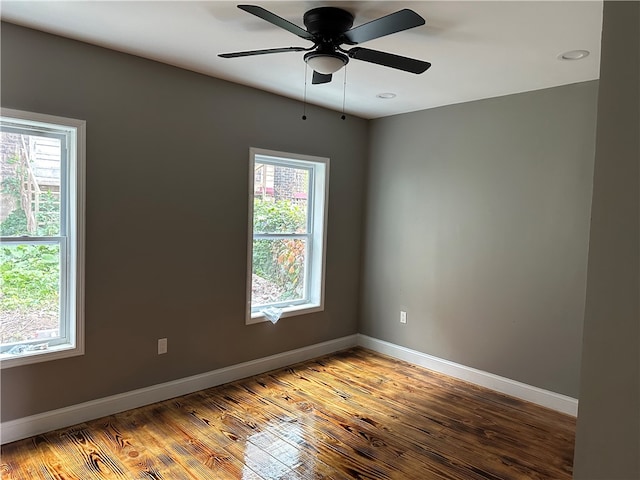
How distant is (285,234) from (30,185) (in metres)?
2.10

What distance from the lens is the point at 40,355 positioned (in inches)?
106

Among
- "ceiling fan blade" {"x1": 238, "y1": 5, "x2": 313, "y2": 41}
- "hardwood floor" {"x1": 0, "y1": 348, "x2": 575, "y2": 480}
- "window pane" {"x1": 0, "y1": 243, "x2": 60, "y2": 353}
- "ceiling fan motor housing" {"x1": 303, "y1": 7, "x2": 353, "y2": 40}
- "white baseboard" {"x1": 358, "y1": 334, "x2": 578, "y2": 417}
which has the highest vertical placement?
"ceiling fan motor housing" {"x1": 303, "y1": 7, "x2": 353, "y2": 40}

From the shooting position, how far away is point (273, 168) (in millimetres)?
4012

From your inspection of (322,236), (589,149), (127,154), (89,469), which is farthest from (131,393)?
(589,149)

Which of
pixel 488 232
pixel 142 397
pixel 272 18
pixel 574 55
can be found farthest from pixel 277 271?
pixel 574 55

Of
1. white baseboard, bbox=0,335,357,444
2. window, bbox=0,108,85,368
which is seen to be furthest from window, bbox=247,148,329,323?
window, bbox=0,108,85,368

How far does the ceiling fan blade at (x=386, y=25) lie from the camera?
184 cm

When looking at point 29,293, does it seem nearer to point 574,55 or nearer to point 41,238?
point 41,238

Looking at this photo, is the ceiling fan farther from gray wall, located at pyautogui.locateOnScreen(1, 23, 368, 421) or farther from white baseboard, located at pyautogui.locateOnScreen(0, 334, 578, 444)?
white baseboard, located at pyautogui.locateOnScreen(0, 334, 578, 444)

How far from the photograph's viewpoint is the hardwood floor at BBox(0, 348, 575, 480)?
2.45m

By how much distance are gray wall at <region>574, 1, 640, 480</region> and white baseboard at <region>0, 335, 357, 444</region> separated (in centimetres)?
304

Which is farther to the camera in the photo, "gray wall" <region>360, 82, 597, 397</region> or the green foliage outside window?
the green foliage outside window

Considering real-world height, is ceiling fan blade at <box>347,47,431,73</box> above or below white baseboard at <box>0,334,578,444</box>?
above

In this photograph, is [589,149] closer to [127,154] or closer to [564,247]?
[564,247]
